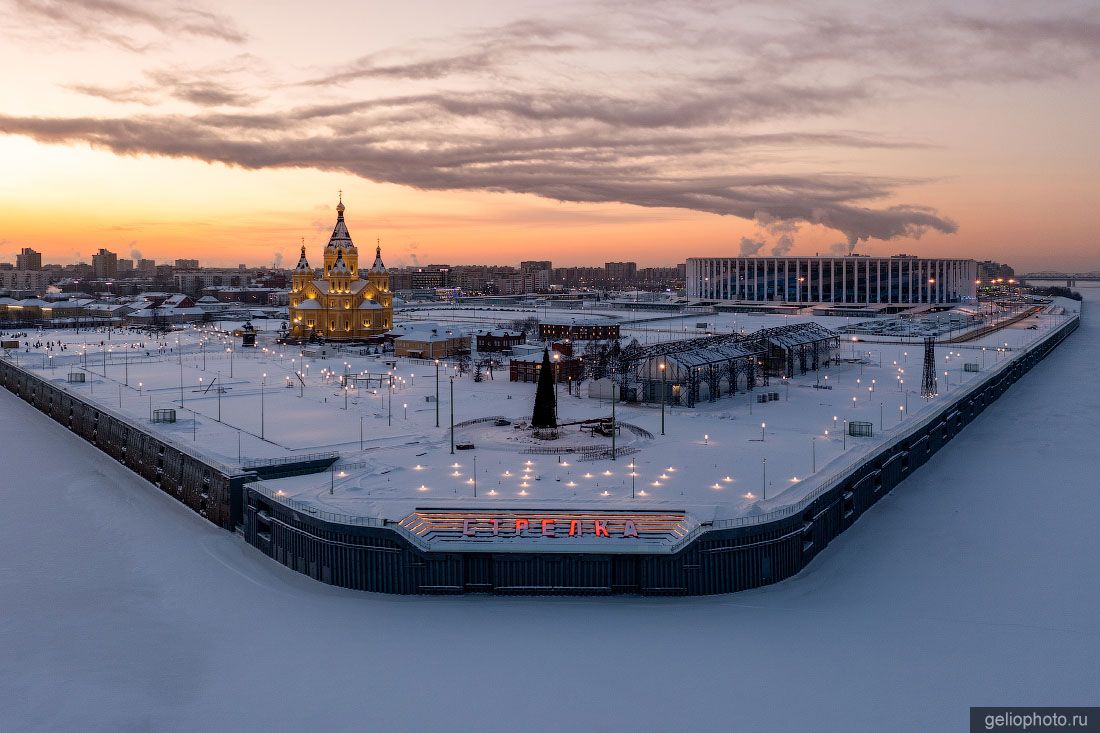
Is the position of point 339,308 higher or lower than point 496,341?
higher

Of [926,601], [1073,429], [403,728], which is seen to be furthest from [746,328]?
[403,728]

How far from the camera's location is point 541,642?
33.5 metres

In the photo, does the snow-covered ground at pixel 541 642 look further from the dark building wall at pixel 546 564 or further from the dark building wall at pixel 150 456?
the dark building wall at pixel 150 456

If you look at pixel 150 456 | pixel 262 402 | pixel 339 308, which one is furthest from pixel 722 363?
pixel 339 308

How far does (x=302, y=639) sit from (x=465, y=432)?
1193 inches

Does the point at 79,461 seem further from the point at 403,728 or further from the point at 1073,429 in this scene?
the point at 1073,429

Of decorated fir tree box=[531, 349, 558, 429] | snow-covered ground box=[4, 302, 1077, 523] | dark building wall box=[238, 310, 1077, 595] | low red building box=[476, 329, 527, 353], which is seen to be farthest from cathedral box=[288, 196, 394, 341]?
dark building wall box=[238, 310, 1077, 595]

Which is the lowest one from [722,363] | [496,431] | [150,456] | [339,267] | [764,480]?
[150,456]

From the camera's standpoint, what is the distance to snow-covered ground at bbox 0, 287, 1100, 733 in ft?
93.7

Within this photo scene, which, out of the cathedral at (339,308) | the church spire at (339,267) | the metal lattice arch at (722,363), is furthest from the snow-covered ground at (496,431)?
the church spire at (339,267)

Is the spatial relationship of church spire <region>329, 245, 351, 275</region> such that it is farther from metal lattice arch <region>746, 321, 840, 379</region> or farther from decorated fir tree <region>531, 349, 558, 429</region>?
decorated fir tree <region>531, 349, 558, 429</region>

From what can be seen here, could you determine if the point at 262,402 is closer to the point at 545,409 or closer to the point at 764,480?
the point at 545,409

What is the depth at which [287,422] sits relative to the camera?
6744 centimetres

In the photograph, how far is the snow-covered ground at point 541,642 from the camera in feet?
93.7
